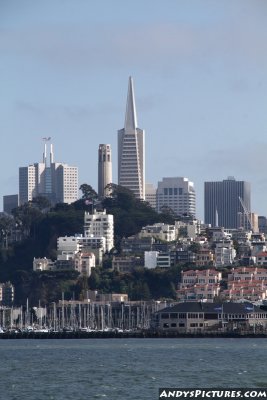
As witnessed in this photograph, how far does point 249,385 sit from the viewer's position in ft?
336

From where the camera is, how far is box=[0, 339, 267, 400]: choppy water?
101 metres

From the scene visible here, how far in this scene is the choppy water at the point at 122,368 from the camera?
10138 cm

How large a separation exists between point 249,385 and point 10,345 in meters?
78.7

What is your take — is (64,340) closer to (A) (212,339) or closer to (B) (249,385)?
(A) (212,339)

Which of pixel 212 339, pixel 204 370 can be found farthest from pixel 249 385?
pixel 212 339

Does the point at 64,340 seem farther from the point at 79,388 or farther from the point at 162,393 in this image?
the point at 162,393

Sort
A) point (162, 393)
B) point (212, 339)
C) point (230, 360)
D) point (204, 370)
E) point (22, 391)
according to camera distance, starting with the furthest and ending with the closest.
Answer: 1. point (212, 339)
2. point (230, 360)
3. point (204, 370)
4. point (22, 391)
5. point (162, 393)

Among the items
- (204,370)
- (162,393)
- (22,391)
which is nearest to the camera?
(162,393)

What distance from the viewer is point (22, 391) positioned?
332 feet

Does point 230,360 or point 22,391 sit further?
point 230,360

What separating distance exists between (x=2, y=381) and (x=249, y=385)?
623 inches

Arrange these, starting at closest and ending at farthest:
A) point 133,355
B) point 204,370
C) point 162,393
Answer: point 162,393
point 204,370
point 133,355

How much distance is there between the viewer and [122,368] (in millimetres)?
122438

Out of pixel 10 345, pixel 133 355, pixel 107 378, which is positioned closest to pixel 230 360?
pixel 133 355
